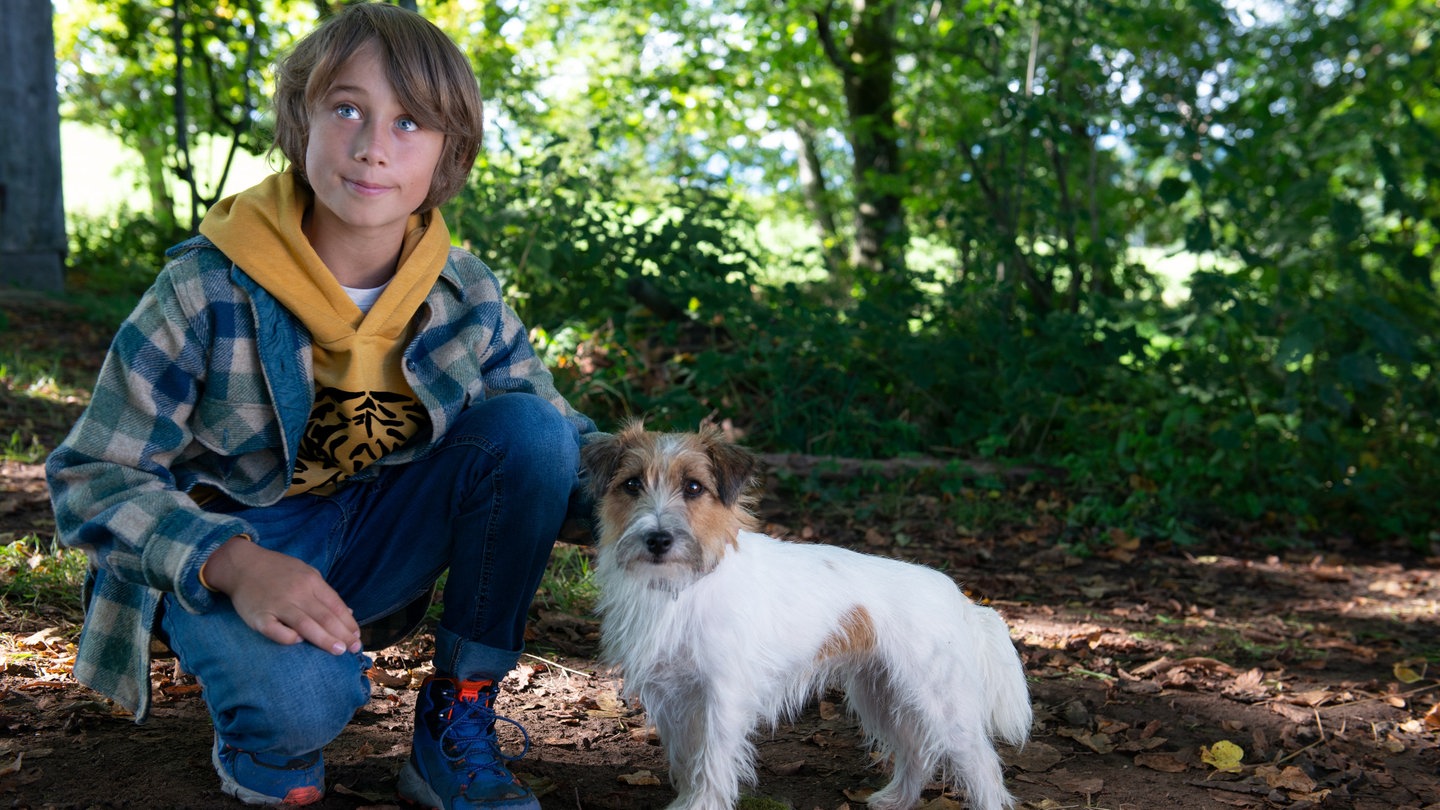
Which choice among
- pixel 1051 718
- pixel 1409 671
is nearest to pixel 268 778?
pixel 1051 718

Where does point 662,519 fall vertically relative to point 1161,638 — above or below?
above

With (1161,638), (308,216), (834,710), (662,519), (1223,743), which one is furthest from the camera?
(1161,638)

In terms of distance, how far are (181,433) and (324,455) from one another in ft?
1.15

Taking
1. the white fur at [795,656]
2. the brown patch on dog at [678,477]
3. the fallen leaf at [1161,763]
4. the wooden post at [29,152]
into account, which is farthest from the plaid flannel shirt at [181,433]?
the wooden post at [29,152]

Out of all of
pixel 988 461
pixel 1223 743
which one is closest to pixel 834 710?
pixel 1223 743

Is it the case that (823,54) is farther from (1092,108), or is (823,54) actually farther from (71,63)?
(71,63)

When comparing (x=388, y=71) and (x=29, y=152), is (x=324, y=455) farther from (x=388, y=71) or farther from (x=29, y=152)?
(x=29, y=152)

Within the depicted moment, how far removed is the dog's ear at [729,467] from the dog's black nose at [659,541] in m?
0.23

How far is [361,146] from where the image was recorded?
2.48 metres

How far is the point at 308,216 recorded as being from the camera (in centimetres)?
271

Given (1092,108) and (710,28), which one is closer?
(1092,108)

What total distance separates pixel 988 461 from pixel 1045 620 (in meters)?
2.35

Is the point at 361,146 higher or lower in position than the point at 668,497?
higher

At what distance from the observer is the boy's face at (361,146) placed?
2.50 meters
